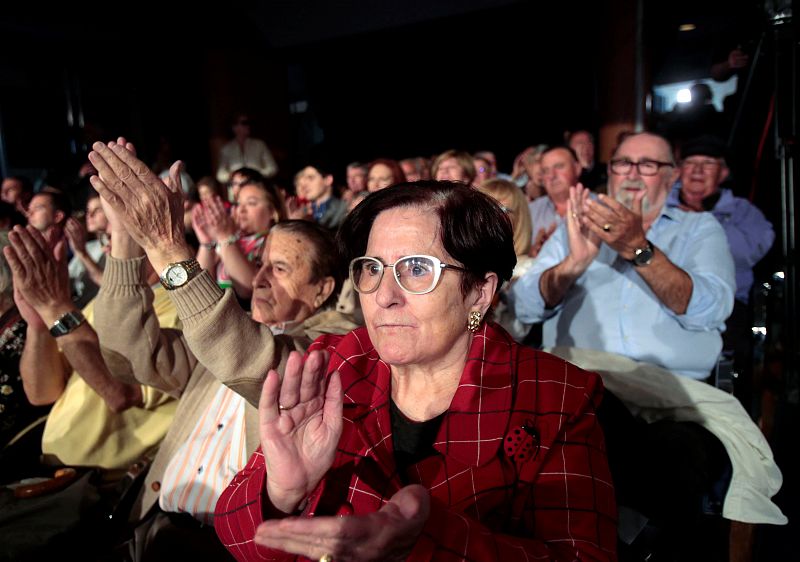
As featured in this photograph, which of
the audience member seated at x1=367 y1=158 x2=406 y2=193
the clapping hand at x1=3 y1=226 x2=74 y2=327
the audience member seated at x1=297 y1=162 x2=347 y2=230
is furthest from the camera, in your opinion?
the audience member seated at x1=297 y1=162 x2=347 y2=230

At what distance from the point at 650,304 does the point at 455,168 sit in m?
2.00

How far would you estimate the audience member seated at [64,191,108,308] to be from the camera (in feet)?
10.6

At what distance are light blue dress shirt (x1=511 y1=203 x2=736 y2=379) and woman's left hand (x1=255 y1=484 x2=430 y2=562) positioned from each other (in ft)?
4.83

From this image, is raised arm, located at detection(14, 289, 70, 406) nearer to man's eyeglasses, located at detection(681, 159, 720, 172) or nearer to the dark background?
man's eyeglasses, located at detection(681, 159, 720, 172)

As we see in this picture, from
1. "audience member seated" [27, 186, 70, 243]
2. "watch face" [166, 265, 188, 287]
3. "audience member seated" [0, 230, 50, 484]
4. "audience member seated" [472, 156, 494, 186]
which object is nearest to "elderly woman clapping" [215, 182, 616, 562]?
"watch face" [166, 265, 188, 287]

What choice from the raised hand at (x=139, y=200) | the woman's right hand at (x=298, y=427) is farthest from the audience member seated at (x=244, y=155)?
the woman's right hand at (x=298, y=427)

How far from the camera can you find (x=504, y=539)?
3.41 feet

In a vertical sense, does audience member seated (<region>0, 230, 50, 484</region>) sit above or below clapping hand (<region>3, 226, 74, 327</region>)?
below

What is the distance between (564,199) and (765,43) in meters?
1.36

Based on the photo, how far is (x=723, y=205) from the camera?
3459mm

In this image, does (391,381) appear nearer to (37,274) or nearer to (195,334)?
(195,334)

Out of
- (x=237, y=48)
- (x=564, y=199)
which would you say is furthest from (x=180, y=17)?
(x=564, y=199)

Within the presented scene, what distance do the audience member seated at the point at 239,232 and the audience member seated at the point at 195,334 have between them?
0.38m

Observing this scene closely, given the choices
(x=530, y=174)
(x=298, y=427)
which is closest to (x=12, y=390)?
(x=298, y=427)
